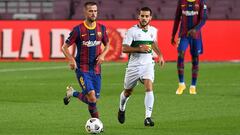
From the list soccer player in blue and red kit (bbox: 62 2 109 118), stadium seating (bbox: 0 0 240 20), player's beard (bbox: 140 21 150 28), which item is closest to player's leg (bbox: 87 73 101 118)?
soccer player in blue and red kit (bbox: 62 2 109 118)

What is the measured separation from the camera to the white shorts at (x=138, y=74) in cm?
1291

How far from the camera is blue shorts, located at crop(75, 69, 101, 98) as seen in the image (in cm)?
1206

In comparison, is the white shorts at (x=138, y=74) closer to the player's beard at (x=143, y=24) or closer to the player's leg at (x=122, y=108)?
the player's leg at (x=122, y=108)

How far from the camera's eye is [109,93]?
18.4 metres

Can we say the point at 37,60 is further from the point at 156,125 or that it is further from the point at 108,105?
the point at 156,125

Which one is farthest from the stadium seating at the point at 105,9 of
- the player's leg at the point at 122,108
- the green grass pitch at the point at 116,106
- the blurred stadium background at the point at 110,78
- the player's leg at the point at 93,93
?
the player's leg at the point at 93,93

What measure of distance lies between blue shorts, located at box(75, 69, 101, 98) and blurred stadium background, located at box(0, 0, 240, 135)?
538 millimetres

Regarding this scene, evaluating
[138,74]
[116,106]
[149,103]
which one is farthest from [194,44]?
[149,103]

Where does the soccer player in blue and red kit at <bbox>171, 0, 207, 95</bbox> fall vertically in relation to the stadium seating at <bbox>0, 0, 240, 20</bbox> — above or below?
above

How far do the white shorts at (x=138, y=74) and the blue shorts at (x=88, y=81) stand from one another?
90 cm

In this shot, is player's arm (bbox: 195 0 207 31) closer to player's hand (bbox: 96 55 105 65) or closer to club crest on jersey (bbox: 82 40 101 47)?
club crest on jersey (bbox: 82 40 101 47)

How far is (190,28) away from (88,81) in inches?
255

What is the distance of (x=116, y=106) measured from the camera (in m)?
15.5

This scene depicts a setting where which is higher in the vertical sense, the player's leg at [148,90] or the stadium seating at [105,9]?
the player's leg at [148,90]
